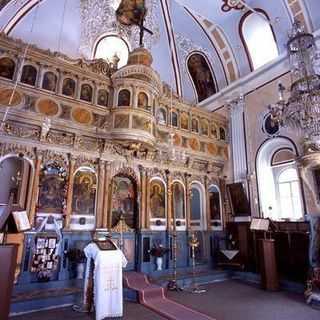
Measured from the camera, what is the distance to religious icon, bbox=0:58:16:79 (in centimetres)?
771

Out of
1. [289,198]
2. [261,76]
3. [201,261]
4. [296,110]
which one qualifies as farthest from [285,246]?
[261,76]

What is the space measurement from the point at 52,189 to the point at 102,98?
3.67 m

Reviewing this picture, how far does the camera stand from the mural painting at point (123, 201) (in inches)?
366

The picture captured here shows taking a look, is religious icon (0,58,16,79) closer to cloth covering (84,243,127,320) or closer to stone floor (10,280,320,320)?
cloth covering (84,243,127,320)

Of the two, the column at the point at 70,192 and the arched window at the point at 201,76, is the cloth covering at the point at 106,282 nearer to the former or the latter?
the column at the point at 70,192

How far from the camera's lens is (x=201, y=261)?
34.9 feet

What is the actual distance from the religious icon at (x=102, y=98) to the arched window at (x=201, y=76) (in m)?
6.62

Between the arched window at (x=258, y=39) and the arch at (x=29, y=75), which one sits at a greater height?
the arched window at (x=258, y=39)

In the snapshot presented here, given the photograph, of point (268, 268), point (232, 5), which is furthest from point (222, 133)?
point (268, 268)

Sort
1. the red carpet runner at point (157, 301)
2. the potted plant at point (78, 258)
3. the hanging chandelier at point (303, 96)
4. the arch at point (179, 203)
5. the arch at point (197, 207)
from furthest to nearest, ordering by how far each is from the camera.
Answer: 1. the arch at point (197, 207)
2. the arch at point (179, 203)
3. the potted plant at point (78, 258)
4. the hanging chandelier at point (303, 96)
5. the red carpet runner at point (157, 301)

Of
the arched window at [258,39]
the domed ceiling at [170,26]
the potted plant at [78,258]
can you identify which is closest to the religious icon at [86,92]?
the domed ceiling at [170,26]

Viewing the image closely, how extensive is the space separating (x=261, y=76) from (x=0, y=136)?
Answer: 10.3 metres

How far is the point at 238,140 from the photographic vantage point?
12.1m

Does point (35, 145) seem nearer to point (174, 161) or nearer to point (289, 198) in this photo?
point (174, 161)
